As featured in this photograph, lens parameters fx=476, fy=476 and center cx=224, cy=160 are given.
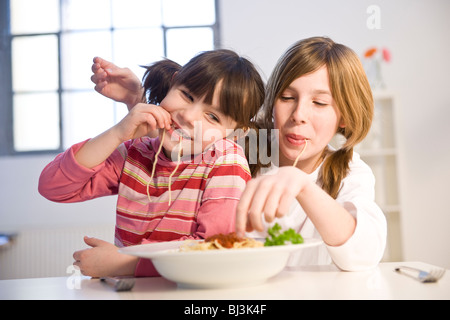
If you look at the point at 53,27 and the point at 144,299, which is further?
the point at 53,27

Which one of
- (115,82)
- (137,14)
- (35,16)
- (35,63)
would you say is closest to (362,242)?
(115,82)

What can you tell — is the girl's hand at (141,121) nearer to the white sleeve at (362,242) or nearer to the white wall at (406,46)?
the white sleeve at (362,242)

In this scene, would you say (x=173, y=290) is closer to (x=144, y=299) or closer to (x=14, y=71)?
(x=144, y=299)

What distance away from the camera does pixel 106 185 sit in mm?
1040

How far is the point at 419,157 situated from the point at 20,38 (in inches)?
132

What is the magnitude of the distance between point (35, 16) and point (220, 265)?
3.95 meters

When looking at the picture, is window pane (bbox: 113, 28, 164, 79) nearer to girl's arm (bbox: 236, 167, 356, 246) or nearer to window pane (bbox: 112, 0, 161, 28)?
window pane (bbox: 112, 0, 161, 28)

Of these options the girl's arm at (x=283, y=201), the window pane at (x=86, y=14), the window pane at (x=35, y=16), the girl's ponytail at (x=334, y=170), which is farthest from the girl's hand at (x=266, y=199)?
the window pane at (x=35, y=16)

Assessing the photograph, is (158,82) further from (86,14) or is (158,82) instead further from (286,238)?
(86,14)

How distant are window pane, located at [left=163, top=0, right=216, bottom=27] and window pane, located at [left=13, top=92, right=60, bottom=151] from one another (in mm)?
1132

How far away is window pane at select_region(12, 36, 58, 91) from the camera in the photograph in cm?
390

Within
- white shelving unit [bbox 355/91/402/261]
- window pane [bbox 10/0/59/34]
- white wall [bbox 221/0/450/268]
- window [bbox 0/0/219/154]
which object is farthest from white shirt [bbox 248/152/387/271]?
window pane [bbox 10/0/59/34]

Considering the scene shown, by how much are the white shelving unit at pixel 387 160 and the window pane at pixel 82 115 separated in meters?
2.00
